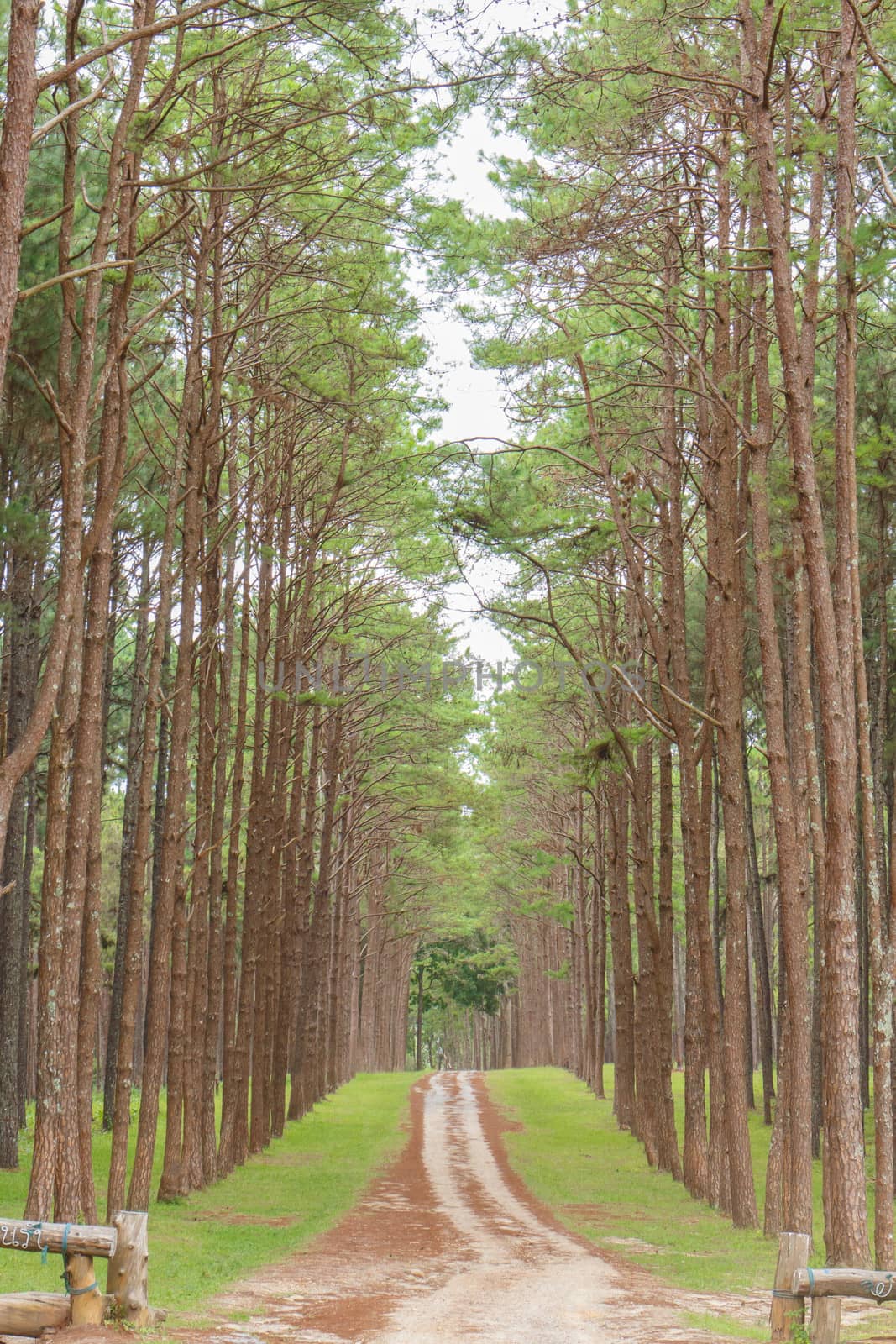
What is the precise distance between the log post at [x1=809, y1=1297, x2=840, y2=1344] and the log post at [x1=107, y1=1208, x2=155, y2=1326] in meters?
3.87

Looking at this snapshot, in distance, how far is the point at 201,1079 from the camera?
16984 millimetres

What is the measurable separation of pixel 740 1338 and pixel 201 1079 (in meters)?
10.1

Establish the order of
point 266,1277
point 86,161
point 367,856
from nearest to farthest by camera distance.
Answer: point 266,1277, point 86,161, point 367,856

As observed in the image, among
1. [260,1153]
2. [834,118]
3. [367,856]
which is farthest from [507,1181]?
[367,856]

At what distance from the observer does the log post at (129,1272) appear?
7383 millimetres

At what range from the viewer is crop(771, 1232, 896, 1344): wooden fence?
7301 millimetres

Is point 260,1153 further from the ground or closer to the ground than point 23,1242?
closer to the ground

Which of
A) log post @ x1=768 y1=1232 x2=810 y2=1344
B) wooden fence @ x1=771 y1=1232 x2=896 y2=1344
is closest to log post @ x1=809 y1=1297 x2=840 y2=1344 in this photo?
wooden fence @ x1=771 y1=1232 x2=896 y2=1344

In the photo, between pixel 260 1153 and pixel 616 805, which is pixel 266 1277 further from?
pixel 616 805

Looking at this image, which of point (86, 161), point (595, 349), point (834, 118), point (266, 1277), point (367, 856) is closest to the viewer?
point (266, 1277)

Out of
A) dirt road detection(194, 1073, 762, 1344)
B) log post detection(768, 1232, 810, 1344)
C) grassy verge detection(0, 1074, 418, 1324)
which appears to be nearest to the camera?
log post detection(768, 1232, 810, 1344)

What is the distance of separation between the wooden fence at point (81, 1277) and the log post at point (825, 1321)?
387cm

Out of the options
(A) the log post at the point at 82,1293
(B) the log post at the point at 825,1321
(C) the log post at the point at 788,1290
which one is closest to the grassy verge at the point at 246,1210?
(A) the log post at the point at 82,1293

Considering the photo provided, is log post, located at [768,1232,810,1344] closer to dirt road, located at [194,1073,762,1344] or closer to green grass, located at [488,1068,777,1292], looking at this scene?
dirt road, located at [194,1073,762,1344]
